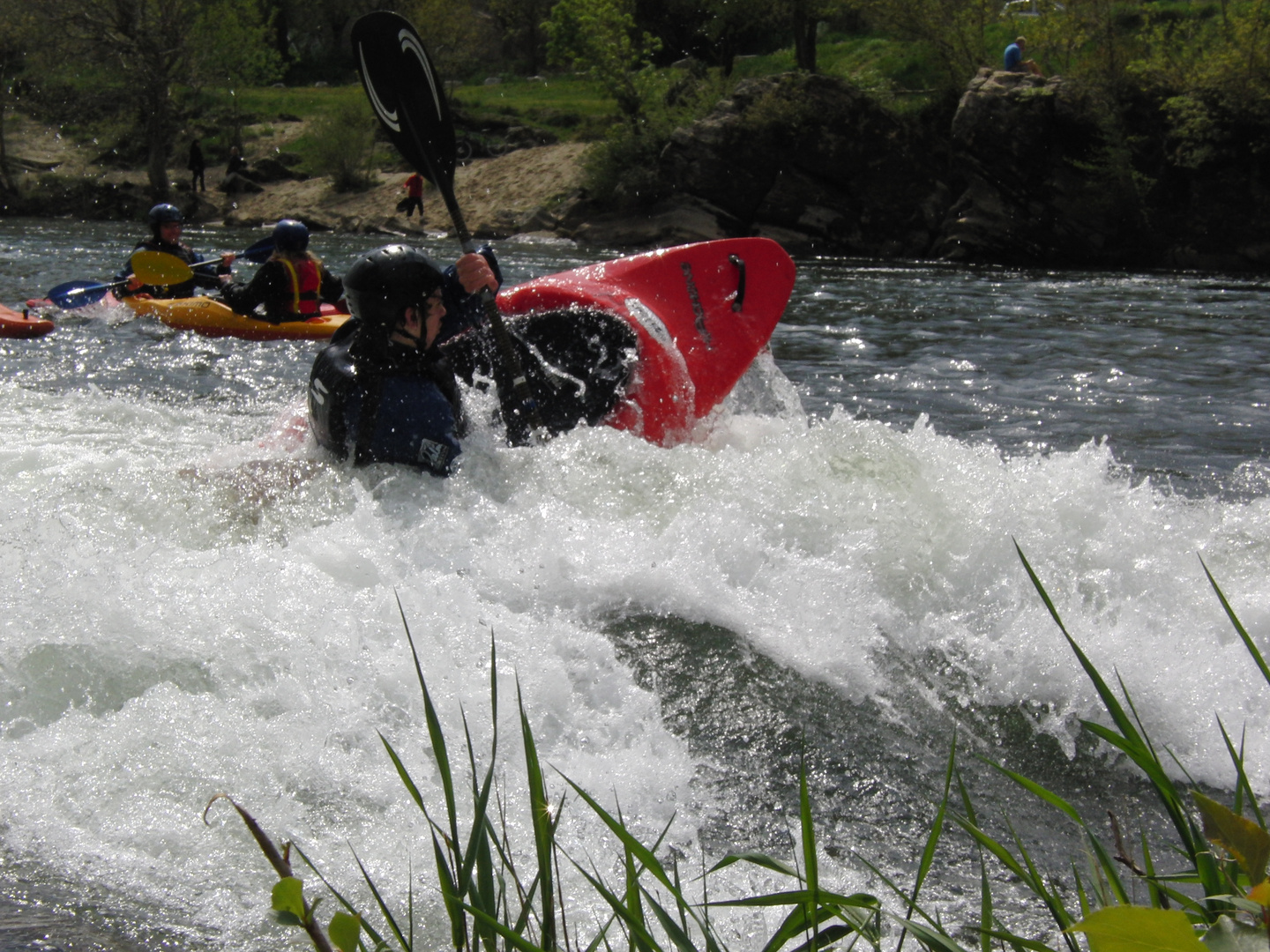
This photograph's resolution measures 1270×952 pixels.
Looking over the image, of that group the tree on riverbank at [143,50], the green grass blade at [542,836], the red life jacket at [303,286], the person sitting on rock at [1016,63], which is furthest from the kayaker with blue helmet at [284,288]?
the tree on riverbank at [143,50]

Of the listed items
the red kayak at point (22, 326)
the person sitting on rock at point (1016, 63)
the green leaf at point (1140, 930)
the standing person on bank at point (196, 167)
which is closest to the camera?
the green leaf at point (1140, 930)

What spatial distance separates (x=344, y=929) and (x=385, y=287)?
2770 mm

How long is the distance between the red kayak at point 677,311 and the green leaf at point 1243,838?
3420 millimetres

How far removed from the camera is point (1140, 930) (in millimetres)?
626

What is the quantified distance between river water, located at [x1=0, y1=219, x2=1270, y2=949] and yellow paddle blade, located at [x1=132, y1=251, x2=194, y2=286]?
4.27 metres

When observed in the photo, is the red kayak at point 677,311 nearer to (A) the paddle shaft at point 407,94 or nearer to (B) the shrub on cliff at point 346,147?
(A) the paddle shaft at point 407,94

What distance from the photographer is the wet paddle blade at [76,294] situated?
8.64 m

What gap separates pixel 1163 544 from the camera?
3119mm

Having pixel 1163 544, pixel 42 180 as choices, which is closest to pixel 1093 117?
pixel 1163 544

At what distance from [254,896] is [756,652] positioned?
54.6 inches

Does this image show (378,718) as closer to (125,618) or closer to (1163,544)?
(125,618)

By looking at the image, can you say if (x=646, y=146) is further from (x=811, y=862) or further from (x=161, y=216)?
(x=811, y=862)

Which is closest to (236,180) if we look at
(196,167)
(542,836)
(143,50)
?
(196,167)

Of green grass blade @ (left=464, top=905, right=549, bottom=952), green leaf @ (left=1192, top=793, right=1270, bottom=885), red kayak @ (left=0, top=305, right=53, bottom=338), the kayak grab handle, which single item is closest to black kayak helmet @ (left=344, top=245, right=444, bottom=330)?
the kayak grab handle
